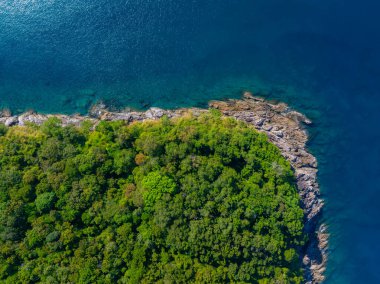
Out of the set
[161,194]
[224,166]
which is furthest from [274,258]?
[161,194]

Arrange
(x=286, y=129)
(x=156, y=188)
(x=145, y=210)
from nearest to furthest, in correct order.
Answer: (x=156, y=188)
(x=145, y=210)
(x=286, y=129)

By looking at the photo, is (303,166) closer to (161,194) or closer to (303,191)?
(303,191)

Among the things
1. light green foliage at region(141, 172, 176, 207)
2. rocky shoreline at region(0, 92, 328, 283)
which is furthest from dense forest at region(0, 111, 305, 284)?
rocky shoreline at region(0, 92, 328, 283)

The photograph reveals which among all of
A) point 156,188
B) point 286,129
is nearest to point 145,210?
point 156,188

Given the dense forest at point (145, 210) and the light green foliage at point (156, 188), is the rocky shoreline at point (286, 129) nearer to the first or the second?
the dense forest at point (145, 210)

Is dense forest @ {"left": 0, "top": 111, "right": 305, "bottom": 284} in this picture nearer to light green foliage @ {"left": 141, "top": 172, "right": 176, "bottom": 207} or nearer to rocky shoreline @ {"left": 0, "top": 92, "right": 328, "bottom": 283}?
light green foliage @ {"left": 141, "top": 172, "right": 176, "bottom": 207}

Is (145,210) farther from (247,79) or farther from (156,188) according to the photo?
(247,79)
